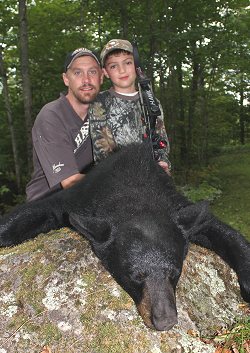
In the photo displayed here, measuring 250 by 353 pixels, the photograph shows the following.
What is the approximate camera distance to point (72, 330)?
2.19 m

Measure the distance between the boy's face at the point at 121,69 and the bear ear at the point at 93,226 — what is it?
8.08 ft

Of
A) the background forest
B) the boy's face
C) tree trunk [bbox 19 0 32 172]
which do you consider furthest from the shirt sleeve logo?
tree trunk [bbox 19 0 32 172]

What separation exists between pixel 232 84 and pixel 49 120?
18460mm

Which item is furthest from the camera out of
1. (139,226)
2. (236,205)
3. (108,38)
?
(108,38)

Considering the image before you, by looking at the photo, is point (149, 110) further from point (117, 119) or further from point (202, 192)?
point (202, 192)

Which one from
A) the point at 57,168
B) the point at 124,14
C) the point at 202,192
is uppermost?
the point at 124,14

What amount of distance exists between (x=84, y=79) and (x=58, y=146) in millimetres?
935

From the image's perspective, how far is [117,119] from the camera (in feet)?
14.4

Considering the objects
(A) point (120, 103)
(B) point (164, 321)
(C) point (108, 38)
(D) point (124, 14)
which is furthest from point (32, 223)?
(C) point (108, 38)

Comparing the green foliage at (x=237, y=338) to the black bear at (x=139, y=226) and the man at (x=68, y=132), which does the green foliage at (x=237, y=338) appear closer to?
the black bear at (x=139, y=226)

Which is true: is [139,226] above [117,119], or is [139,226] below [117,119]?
below

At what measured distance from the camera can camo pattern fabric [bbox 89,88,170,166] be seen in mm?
4168

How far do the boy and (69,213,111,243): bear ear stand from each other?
6.38ft

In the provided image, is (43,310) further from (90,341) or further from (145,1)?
(145,1)
